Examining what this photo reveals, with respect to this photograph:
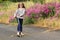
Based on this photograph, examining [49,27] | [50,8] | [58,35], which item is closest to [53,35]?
[58,35]

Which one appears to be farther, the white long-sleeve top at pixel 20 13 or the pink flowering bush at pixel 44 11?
the pink flowering bush at pixel 44 11

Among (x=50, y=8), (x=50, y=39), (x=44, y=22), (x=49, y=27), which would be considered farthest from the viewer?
(x=50, y=8)

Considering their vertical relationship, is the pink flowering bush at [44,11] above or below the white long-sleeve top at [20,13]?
below

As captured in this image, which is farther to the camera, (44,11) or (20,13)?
(44,11)

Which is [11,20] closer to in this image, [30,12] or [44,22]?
[30,12]

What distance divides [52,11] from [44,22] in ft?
7.11

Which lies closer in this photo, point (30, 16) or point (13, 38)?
point (13, 38)

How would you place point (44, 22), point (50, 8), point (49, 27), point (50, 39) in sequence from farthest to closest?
point (50, 8) < point (44, 22) < point (49, 27) < point (50, 39)

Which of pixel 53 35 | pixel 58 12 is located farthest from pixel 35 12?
pixel 53 35

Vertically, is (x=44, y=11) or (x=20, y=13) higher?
(x=20, y=13)

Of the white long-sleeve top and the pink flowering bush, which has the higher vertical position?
the white long-sleeve top

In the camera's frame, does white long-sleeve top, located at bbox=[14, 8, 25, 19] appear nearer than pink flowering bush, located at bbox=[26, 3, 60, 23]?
Yes

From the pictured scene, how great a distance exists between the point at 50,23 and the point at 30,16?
3.50m

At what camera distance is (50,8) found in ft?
74.9
